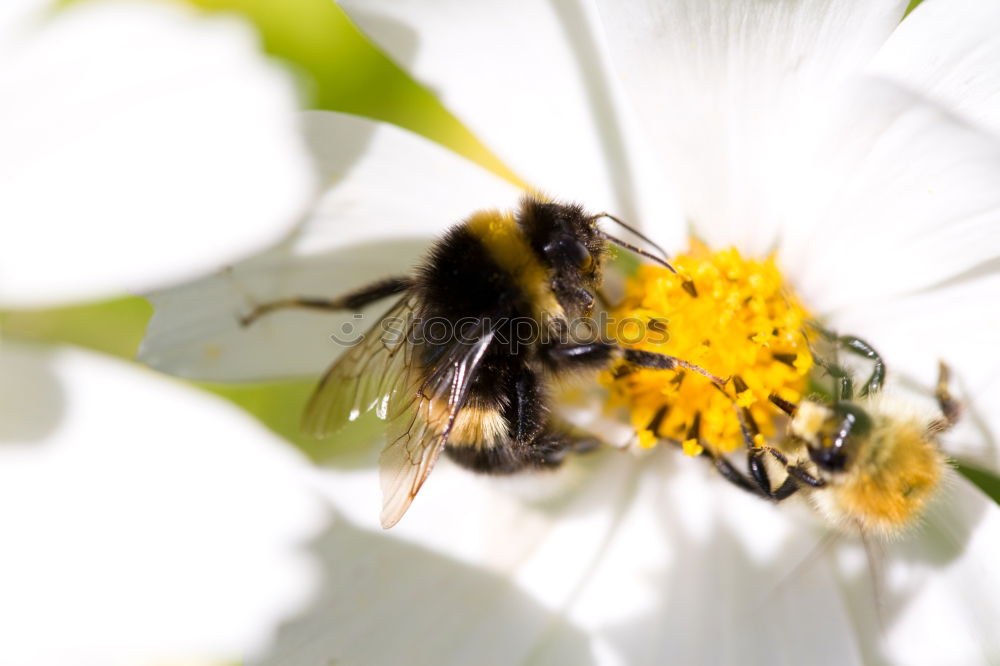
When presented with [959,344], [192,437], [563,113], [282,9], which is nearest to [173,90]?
[282,9]

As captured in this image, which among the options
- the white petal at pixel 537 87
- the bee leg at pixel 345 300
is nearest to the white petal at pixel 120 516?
the bee leg at pixel 345 300

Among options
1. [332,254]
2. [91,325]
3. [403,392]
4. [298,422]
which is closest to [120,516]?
[91,325]

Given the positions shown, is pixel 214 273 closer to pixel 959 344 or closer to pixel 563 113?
pixel 563 113

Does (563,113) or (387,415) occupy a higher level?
(563,113)

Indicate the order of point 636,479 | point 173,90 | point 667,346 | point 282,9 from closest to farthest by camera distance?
point 667,346 < point 636,479 < point 282,9 < point 173,90

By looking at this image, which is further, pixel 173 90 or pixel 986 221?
pixel 173 90
